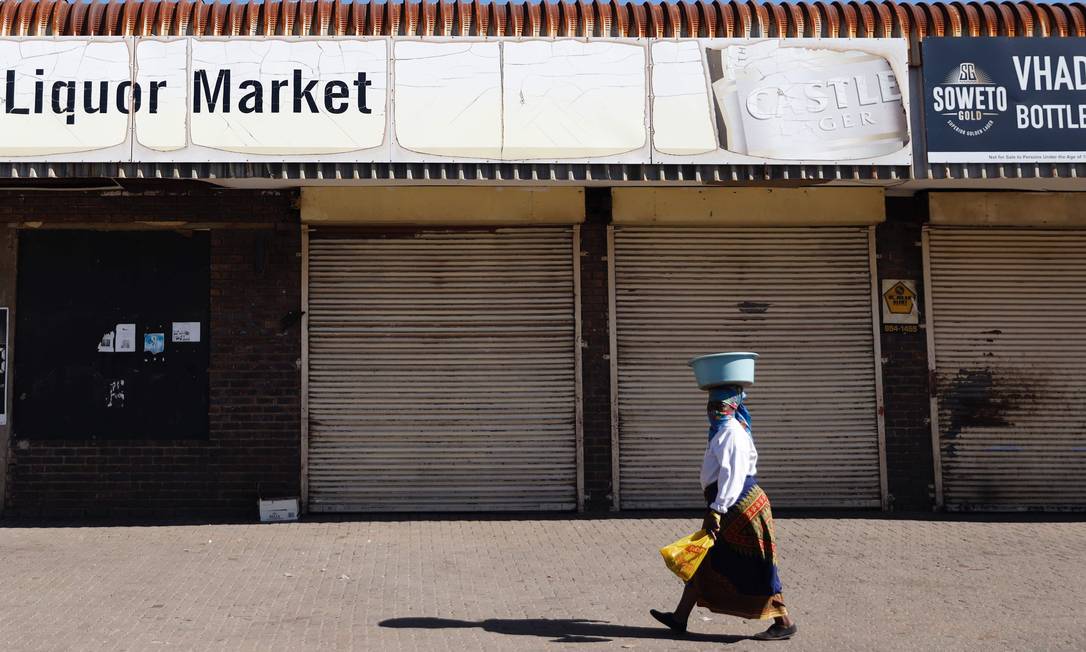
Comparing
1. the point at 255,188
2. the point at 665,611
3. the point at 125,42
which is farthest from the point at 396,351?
the point at 665,611

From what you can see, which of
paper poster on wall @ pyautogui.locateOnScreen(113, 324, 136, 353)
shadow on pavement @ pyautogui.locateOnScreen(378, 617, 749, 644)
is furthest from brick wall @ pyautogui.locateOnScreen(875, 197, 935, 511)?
paper poster on wall @ pyautogui.locateOnScreen(113, 324, 136, 353)

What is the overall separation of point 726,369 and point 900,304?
5335 millimetres

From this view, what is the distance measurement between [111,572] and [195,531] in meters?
1.68

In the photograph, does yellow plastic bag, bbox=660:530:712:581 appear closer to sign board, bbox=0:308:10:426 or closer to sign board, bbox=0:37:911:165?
sign board, bbox=0:37:911:165

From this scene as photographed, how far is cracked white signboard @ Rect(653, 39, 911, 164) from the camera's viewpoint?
909cm

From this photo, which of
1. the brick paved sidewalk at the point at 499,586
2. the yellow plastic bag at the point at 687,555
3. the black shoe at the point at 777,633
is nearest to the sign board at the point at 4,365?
the brick paved sidewalk at the point at 499,586

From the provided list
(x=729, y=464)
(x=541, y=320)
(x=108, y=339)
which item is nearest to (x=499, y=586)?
(x=729, y=464)

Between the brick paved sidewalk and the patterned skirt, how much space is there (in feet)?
0.80

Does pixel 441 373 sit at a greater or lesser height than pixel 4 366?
lesser

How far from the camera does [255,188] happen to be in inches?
404

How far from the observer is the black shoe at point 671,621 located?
6.20 metres

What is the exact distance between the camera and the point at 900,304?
10641 mm

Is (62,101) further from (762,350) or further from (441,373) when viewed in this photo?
(762,350)

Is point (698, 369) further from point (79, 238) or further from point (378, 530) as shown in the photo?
point (79, 238)
